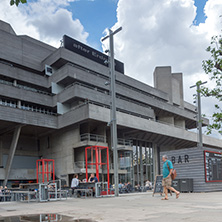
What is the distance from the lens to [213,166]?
60.7 ft

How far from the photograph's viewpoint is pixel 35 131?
40.1 m

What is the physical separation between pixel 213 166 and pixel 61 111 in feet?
77.7

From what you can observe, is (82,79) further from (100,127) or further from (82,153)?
(82,153)

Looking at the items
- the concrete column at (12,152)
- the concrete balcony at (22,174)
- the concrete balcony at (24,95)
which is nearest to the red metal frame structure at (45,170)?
the concrete balcony at (22,174)

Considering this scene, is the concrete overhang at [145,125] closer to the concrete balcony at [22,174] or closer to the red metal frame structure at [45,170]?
the red metal frame structure at [45,170]

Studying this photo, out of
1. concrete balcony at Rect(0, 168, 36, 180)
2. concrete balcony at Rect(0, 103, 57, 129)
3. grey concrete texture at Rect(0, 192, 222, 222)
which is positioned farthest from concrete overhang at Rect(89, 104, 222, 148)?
grey concrete texture at Rect(0, 192, 222, 222)

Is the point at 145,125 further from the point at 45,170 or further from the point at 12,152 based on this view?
the point at 12,152

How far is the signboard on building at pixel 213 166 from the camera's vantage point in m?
17.8

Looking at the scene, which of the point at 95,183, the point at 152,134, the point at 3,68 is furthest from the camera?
the point at 152,134

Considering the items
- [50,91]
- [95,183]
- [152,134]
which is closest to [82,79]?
[50,91]

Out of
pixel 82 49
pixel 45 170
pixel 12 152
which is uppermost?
pixel 82 49

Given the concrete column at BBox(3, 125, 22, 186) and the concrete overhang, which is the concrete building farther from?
the concrete overhang

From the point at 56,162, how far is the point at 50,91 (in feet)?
30.5

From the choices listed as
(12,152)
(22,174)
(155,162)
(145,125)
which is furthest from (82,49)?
(155,162)
